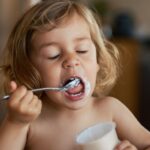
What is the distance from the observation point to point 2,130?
71cm

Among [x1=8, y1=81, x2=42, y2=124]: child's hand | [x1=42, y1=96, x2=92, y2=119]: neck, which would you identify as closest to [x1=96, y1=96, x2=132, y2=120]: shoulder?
[x1=42, y1=96, x2=92, y2=119]: neck

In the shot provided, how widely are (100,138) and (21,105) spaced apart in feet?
0.42

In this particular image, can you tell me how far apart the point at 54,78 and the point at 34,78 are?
0.05 meters

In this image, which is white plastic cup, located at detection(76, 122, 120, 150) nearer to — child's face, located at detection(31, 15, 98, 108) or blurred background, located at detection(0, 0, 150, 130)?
child's face, located at detection(31, 15, 98, 108)

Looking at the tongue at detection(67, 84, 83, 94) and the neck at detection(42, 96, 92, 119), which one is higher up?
the tongue at detection(67, 84, 83, 94)

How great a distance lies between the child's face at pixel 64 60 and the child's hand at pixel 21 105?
7 cm

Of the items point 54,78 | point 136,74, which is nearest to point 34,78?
point 54,78

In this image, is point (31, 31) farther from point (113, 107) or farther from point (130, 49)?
point (130, 49)

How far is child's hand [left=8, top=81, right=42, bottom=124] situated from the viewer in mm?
673

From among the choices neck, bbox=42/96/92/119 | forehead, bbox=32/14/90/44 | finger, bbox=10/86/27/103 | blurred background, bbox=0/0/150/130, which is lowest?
blurred background, bbox=0/0/150/130

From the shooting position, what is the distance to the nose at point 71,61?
74 cm

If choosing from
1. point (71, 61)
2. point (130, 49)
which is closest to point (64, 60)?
point (71, 61)

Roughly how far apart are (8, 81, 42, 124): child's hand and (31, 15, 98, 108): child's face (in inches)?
2.7

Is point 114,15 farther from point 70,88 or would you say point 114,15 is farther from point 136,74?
point 70,88
